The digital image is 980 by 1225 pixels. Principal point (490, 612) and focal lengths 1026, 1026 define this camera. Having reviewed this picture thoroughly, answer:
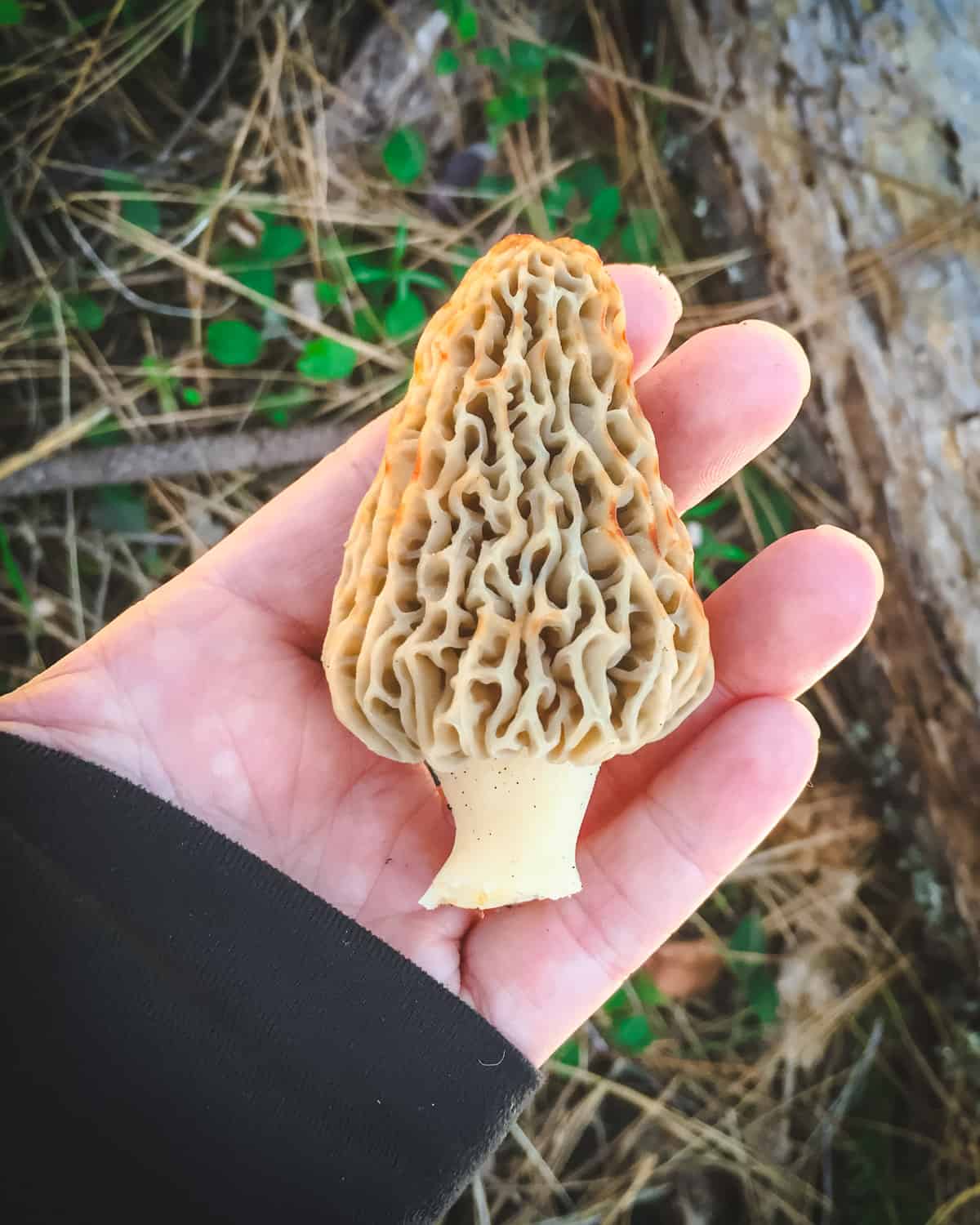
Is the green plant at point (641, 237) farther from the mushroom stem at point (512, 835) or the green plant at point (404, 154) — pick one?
the mushroom stem at point (512, 835)

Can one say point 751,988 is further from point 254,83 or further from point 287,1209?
point 254,83

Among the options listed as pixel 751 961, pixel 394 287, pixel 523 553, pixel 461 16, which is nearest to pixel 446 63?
pixel 461 16

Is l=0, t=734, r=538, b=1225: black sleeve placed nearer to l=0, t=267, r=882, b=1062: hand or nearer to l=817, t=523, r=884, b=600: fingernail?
l=0, t=267, r=882, b=1062: hand

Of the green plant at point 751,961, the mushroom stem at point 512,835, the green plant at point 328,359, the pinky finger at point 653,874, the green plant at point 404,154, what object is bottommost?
the green plant at point 751,961

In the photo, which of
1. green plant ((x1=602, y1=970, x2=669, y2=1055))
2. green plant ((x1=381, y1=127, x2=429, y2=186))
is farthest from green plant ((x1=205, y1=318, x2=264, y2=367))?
green plant ((x1=602, y1=970, x2=669, y2=1055))

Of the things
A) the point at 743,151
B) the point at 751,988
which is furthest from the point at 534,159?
the point at 751,988

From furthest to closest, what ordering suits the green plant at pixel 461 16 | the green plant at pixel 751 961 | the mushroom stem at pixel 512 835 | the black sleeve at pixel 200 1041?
the green plant at pixel 751 961
the green plant at pixel 461 16
the mushroom stem at pixel 512 835
the black sleeve at pixel 200 1041

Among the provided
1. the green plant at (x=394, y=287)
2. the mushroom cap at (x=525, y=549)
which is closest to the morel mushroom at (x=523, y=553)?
the mushroom cap at (x=525, y=549)
